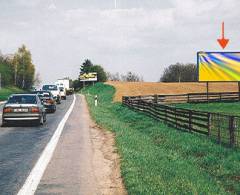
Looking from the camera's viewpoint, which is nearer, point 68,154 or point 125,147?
point 68,154

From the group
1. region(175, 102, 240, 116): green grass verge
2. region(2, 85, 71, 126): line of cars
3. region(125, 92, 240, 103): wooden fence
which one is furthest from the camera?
region(125, 92, 240, 103): wooden fence

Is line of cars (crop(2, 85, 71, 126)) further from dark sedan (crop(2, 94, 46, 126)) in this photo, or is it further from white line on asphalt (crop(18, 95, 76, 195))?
white line on asphalt (crop(18, 95, 76, 195))

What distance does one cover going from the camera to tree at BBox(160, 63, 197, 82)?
14875cm

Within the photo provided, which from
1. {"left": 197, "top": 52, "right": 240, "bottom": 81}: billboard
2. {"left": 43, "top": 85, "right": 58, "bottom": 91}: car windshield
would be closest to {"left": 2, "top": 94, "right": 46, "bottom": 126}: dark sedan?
{"left": 43, "top": 85, "right": 58, "bottom": 91}: car windshield

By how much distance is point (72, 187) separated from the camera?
25.3 ft

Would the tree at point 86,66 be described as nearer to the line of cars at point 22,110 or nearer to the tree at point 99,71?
the tree at point 99,71

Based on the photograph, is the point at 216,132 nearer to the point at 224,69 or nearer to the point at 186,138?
the point at 186,138

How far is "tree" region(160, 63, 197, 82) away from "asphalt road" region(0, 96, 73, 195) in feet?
432

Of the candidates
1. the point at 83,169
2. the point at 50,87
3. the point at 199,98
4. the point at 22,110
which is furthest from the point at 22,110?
the point at 199,98

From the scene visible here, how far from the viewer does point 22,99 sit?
20.6 metres

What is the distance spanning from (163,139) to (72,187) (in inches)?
326

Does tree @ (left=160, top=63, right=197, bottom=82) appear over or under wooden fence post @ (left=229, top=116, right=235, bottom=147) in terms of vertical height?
over

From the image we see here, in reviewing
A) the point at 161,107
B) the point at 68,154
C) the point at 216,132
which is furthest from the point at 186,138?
the point at 161,107

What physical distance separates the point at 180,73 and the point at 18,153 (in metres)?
141
